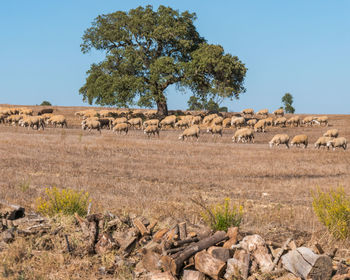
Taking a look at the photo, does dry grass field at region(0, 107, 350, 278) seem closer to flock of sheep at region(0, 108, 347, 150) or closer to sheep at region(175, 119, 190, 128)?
flock of sheep at region(0, 108, 347, 150)

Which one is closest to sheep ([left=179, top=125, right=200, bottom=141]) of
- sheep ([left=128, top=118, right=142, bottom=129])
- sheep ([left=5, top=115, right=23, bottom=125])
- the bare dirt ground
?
the bare dirt ground

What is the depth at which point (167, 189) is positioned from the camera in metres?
16.9

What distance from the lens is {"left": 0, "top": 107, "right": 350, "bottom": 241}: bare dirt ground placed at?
1188cm

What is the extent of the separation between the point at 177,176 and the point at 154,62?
129 ft

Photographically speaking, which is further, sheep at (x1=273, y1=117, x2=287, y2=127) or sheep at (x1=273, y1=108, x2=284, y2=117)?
sheep at (x1=273, y1=108, x2=284, y2=117)

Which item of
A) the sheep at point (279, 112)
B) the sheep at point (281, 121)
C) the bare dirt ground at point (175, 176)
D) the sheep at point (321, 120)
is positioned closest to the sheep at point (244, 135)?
the bare dirt ground at point (175, 176)

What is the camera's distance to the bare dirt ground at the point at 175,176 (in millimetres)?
11875

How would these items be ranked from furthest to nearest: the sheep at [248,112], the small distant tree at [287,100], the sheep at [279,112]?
the small distant tree at [287,100] → the sheep at [248,112] → the sheep at [279,112]

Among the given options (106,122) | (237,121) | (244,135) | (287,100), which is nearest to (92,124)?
(106,122)

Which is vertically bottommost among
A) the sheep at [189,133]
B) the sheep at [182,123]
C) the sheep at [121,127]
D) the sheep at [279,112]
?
the sheep at [189,133]

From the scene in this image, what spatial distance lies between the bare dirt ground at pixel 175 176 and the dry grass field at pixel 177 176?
30mm

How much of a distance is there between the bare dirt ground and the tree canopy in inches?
974

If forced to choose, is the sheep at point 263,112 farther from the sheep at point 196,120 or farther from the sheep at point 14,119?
the sheep at point 14,119

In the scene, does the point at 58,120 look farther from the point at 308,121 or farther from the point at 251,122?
the point at 308,121
